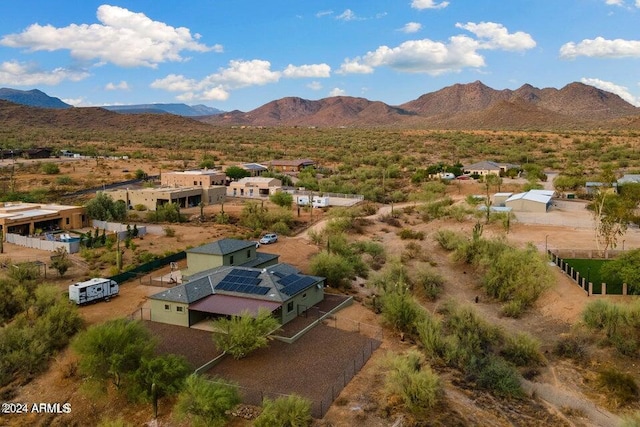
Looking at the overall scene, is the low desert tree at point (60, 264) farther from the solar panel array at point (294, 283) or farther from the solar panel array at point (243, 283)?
the solar panel array at point (294, 283)

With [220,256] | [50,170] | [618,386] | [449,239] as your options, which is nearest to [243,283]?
[220,256]

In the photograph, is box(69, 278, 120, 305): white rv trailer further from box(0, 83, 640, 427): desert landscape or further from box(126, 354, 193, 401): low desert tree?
box(126, 354, 193, 401): low desert tree

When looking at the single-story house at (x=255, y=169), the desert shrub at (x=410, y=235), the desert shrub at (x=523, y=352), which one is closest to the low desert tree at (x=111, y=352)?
the desert shrub at (x=523, y=352)

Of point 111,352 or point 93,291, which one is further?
point 93,291

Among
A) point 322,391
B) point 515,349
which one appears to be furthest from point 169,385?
point 515,349

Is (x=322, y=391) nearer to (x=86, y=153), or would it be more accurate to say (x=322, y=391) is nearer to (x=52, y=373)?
(x=52, y=373)

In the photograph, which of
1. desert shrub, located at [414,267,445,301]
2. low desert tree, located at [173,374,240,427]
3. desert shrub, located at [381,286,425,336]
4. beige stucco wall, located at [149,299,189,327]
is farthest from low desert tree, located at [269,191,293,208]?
low desert tree, located at [173,374,240,427]

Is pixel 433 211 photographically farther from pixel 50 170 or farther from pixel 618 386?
pixel 50 170
